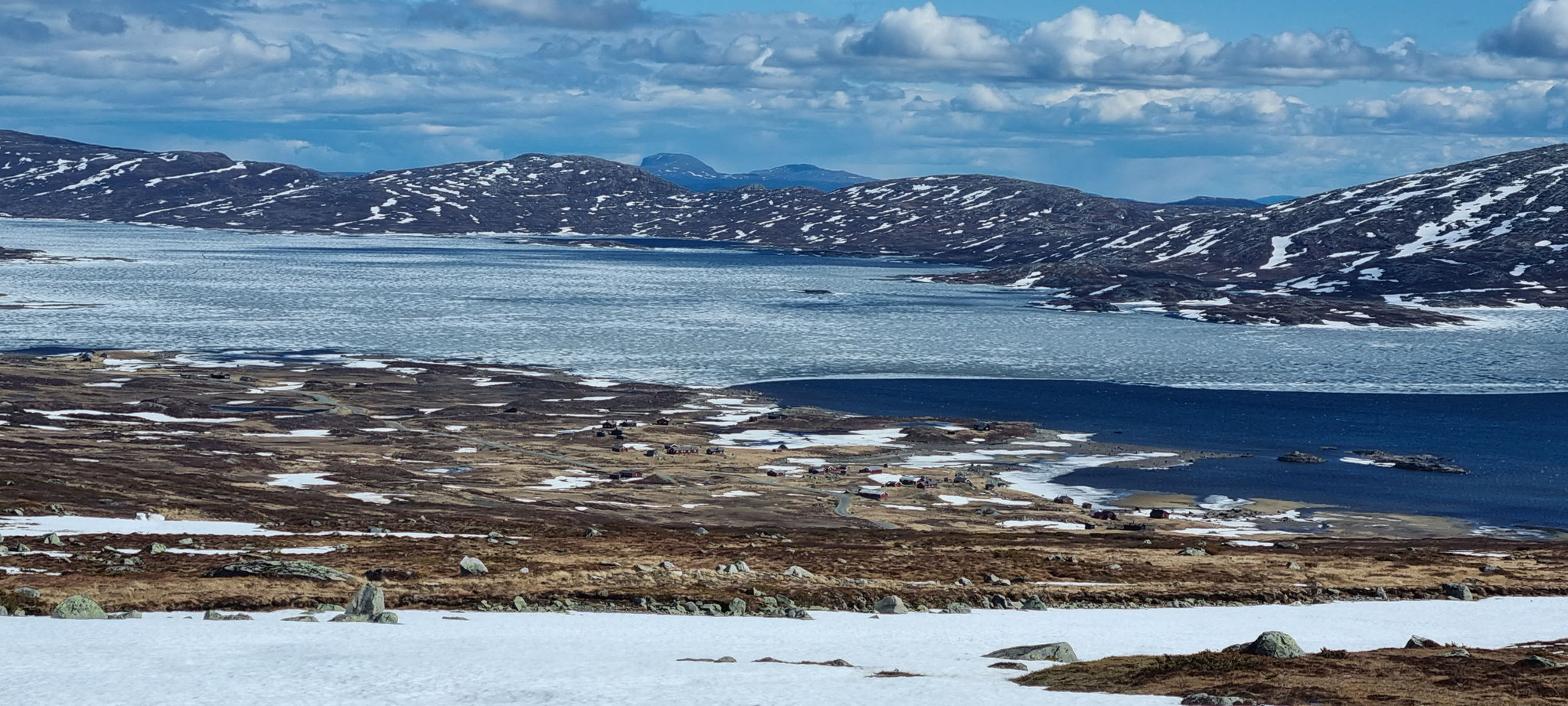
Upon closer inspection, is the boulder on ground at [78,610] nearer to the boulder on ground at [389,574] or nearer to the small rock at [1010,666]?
the boulder on ground at [389,574]

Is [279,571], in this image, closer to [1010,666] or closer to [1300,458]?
[1010,666]

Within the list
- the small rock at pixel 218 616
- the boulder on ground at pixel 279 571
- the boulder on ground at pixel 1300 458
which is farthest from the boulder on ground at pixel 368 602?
the boulder on ground at pixel 1300 458

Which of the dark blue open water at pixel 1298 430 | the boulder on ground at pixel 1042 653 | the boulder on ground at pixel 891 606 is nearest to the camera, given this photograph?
the boulder on ground at pixel 1042 653

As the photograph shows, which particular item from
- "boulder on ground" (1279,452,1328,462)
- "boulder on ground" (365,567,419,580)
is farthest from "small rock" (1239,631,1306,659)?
"boulder on ground" (1279,452,1328,462)

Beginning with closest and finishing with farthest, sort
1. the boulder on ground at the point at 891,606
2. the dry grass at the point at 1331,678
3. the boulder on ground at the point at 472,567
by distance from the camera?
1. the dry grass at the point at 1331,678
2. the boulder on ground at the point at 891,606
3. the boulder on ground at the point at 472,567

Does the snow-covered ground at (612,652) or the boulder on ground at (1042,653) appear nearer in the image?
the snow-covered ground at (612,652)

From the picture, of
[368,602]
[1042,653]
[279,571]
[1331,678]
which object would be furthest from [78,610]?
[1331,678]
